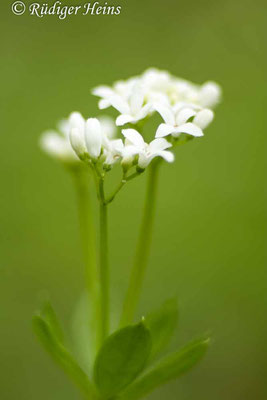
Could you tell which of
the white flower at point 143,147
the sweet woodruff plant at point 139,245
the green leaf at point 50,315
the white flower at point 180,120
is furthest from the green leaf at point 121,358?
the white flower at point 180,120

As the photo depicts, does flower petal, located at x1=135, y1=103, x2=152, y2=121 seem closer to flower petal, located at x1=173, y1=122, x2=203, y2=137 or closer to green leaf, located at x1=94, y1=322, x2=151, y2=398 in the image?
flower petal, located at x1=173, y1=122, x2=203, y2=137

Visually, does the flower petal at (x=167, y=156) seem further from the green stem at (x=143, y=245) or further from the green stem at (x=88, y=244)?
the green stem at (x=88, y=244)

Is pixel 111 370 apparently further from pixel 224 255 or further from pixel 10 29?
pixel 10 29

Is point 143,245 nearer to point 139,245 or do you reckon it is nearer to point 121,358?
point 139,245

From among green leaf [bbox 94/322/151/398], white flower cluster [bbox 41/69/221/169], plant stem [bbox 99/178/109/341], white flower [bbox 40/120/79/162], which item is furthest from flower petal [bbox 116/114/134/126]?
green leaf [bbox 94/322/151/398]

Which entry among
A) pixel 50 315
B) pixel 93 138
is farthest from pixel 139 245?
pixel 93 138

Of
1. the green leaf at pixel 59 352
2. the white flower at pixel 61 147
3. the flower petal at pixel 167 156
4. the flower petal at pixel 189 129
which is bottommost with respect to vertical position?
the green leaf at pixel 59 352
